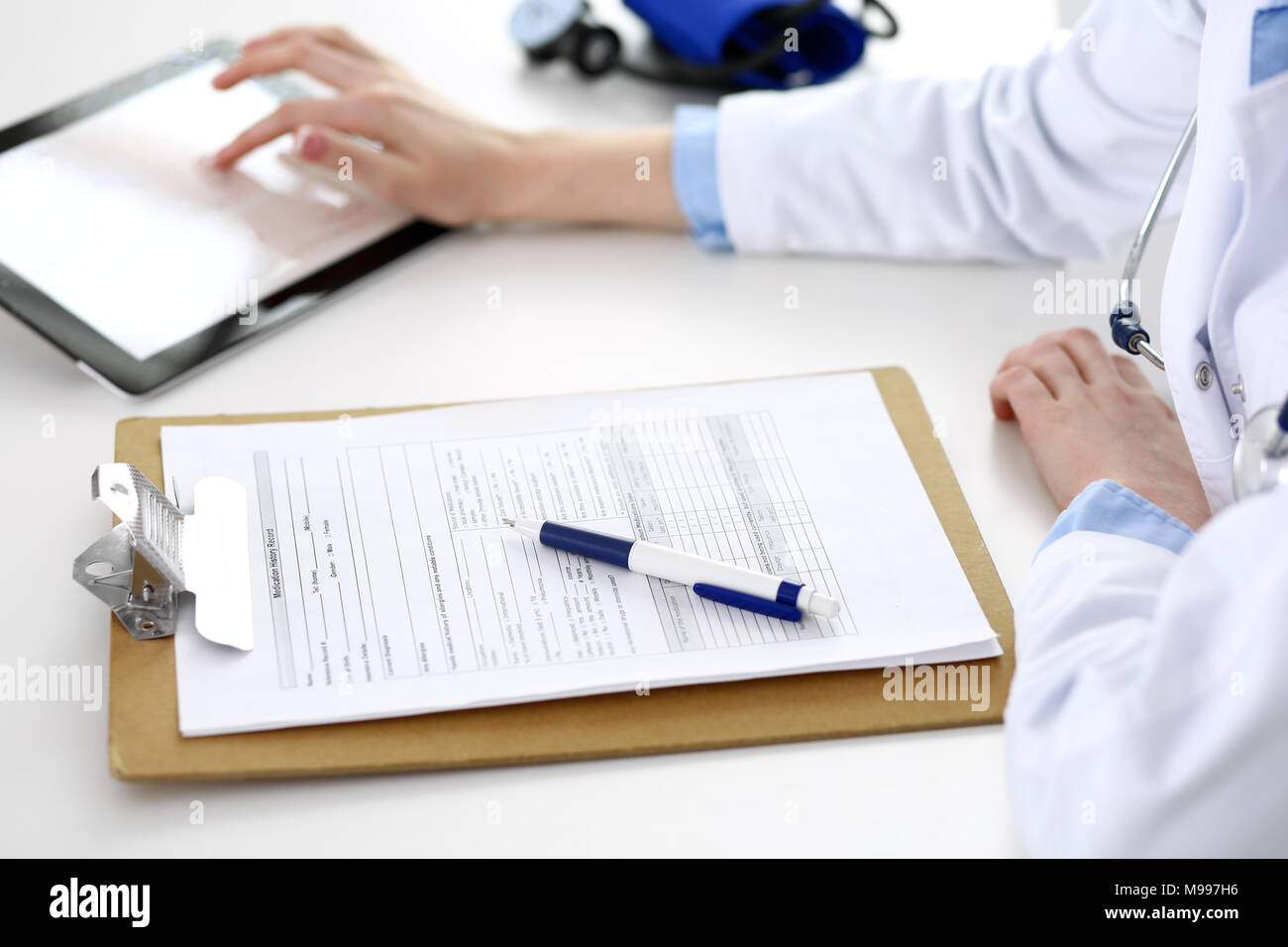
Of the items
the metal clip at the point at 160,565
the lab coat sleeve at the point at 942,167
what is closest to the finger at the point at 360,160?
the lab coat sleeve at the point at 942,167

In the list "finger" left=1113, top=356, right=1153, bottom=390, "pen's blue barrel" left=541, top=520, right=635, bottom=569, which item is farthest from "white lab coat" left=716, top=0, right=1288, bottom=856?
"pen's blue barrel" left=541, top=520, right=635, bottom=569

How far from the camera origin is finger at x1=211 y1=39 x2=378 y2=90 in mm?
1047

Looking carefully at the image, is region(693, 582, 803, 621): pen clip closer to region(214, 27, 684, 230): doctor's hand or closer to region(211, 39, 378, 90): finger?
region(214, 27, 684, 230): doctor's hand

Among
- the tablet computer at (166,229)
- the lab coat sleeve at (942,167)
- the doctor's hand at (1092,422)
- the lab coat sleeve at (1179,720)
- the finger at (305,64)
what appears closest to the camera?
the lab coat sleeve at (1179,720)

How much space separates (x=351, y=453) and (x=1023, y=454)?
42 cm

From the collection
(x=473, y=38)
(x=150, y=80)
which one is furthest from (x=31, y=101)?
(x=473, y=38)

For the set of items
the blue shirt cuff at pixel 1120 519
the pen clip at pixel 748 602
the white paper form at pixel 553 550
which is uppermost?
the blue shirt cuff at pixel 1120 519

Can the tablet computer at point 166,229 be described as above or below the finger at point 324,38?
below

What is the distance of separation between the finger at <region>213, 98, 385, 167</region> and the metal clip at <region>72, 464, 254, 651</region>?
1.33ft

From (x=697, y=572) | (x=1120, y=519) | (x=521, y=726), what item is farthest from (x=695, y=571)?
(x=1120, y=519)

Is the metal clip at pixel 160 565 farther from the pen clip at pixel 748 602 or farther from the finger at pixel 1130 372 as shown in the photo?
the finger at pixel 1130 372

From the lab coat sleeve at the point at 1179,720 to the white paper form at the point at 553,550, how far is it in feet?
0.31

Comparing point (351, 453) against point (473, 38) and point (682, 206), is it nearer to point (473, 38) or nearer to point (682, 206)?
point (682, 206)

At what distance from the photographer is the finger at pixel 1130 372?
0.83m
